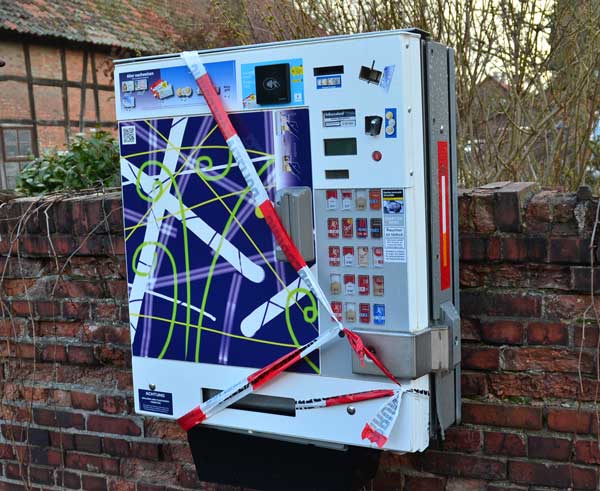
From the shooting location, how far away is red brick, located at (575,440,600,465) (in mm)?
2314

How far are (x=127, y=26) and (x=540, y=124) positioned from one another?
11.6 metres

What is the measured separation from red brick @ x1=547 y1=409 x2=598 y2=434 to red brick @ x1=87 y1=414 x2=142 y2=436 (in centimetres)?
156

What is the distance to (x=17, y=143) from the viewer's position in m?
13.3

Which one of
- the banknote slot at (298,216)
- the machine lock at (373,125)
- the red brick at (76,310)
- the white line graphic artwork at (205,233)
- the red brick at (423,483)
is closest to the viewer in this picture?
the machine lock at (373,125)

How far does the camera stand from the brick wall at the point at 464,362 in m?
2.31

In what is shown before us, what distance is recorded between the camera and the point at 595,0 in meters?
4.45

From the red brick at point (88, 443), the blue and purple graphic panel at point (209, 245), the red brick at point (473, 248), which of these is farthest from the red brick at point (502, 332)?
the red brick at point (88, 443)

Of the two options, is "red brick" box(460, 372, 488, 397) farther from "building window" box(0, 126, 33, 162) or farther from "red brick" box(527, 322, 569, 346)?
"building window" box(0, 126, 33, 162)

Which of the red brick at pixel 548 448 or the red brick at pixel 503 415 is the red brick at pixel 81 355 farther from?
the red brick at pixel 548 448

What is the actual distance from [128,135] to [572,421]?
1614 millimetres

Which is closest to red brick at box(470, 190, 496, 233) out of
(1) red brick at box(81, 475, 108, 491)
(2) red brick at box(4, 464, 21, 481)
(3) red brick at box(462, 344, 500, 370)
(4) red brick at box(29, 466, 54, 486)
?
(3) red brick at box(462, 344, 500, 370)

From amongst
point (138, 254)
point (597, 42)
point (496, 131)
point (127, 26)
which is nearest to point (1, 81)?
point (127, 26)

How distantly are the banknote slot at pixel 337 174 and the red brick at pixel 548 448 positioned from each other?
1.04 m

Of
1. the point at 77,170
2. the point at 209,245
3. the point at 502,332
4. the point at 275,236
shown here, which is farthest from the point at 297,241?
the point at 77,170
